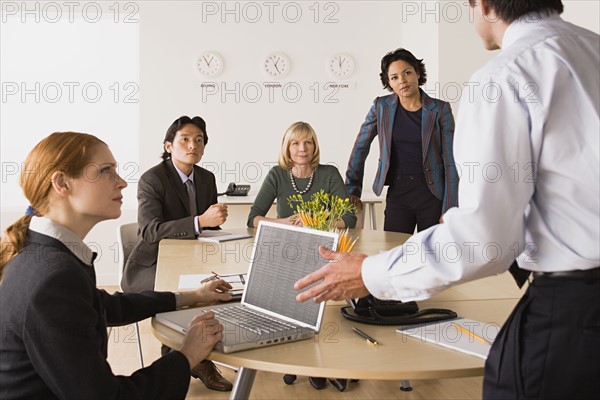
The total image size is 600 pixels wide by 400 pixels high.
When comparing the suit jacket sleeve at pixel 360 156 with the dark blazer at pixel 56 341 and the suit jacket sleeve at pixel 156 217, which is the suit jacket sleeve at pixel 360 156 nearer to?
the suit jacket sleeve at pixel 156 217

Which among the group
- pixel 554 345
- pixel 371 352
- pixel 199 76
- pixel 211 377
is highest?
pixel 199 76

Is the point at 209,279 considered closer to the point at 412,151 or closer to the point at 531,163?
the point at 531,163

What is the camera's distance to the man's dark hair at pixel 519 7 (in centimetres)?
131

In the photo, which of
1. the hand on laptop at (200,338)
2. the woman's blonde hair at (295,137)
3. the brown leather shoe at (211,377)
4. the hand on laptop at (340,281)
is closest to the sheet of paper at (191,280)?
the hand on laptop at (200,338)

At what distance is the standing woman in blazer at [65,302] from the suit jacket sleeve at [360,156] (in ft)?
8.75

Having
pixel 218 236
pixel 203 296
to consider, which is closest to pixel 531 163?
pixel 203 296

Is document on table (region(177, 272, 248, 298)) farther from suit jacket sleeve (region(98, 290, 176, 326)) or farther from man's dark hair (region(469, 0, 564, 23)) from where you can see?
man's dark hair (region(469, 0, 564, 23))

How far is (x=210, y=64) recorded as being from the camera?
20.9 ft

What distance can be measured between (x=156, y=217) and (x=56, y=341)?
2.12m

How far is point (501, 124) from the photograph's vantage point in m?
1.20

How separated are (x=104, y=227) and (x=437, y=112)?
3415mm

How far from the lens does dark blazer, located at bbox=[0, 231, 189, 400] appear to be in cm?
138

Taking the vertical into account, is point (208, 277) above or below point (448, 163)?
below

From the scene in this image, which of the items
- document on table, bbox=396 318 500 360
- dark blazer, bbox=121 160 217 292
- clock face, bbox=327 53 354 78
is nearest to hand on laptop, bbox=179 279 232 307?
document on table, bbox=396 318 500 360
